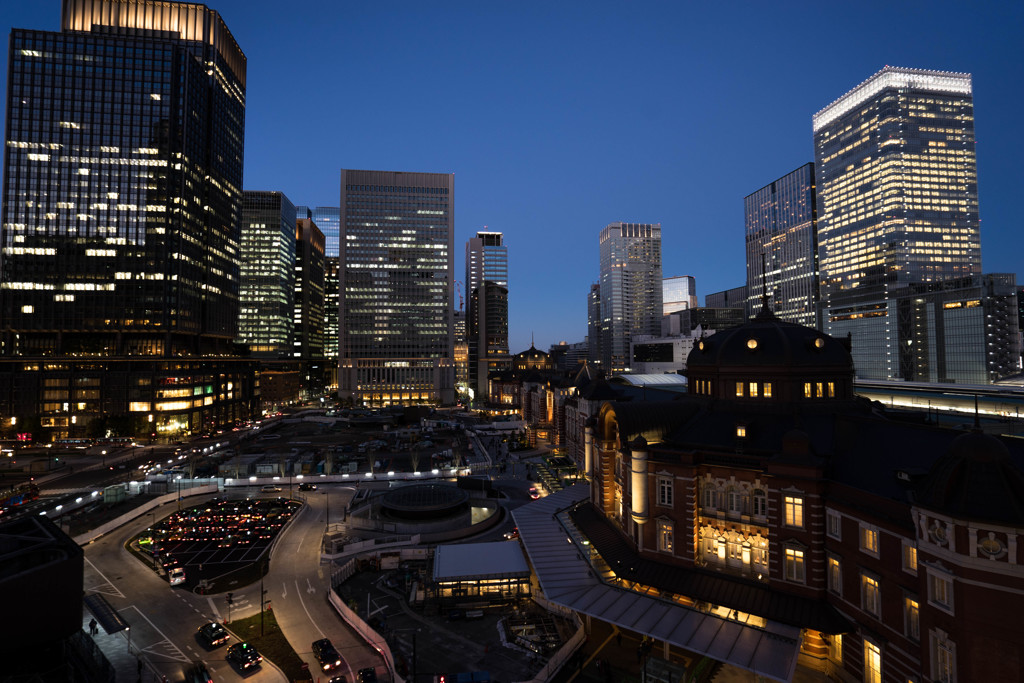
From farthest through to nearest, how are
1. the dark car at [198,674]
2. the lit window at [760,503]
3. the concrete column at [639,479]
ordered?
1. the concrete column at [639,479]
2. the lit window at [760,503]
3. the dark car at [198,674]

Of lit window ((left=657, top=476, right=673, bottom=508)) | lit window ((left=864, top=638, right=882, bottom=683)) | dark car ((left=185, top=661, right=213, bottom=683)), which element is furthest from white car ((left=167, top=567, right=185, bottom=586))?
lit window ((left=864, top=638, right=882, bottom=683))

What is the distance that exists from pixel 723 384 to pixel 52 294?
515ft

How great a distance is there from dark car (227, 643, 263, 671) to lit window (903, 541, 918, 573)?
39.9 metres

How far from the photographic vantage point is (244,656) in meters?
33.7

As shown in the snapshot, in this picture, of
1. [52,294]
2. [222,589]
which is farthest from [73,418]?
[222,589]

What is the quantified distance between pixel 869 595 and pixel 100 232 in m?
165

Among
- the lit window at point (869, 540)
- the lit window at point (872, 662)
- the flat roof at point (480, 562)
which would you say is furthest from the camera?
the flat roof at point (480, 562)

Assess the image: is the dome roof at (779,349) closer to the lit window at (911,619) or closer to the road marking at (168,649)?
the lit window at (911,619)

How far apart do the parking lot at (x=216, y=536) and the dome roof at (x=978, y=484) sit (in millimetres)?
55131

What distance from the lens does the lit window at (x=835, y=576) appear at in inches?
1221

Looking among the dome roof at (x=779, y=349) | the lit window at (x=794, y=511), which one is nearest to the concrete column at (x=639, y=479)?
the lit window at (x=794, y=511)

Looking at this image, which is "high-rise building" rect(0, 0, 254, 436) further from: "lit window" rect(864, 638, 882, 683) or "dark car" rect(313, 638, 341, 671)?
"lit window" rect(864, 638, 882, 683)

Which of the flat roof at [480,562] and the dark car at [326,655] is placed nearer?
the dark car at [326,655]

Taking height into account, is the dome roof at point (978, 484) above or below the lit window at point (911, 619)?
above
